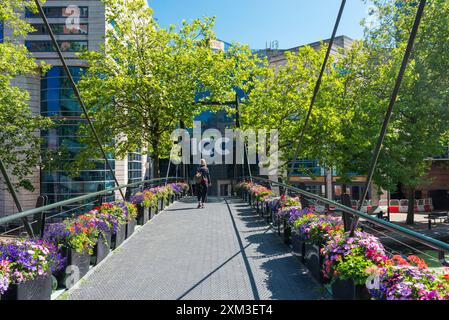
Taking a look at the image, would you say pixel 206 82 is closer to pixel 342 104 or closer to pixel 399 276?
pixel 342 104

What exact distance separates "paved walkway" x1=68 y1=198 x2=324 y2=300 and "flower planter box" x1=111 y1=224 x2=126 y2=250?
0.17m

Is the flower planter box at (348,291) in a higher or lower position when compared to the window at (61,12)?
lower

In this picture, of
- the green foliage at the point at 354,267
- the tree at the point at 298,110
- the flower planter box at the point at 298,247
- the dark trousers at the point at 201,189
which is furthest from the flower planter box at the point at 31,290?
the tree at the point at 298,110

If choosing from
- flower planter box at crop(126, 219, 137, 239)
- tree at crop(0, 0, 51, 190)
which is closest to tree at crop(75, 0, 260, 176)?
tree at crop(0, 0, 51, 190)

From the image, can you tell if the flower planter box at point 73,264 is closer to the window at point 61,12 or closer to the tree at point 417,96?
the tree at point 417,96

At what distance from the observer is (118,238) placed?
717 cm

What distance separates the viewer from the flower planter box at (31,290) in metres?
3.52

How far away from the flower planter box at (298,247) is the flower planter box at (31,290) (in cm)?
377

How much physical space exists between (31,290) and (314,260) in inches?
141

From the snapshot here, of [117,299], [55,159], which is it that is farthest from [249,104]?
[117,299]

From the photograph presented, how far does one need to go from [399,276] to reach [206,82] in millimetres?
18422

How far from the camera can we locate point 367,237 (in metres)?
4.40

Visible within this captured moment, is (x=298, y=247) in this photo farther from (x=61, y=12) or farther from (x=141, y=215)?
(x=61, y=12)
